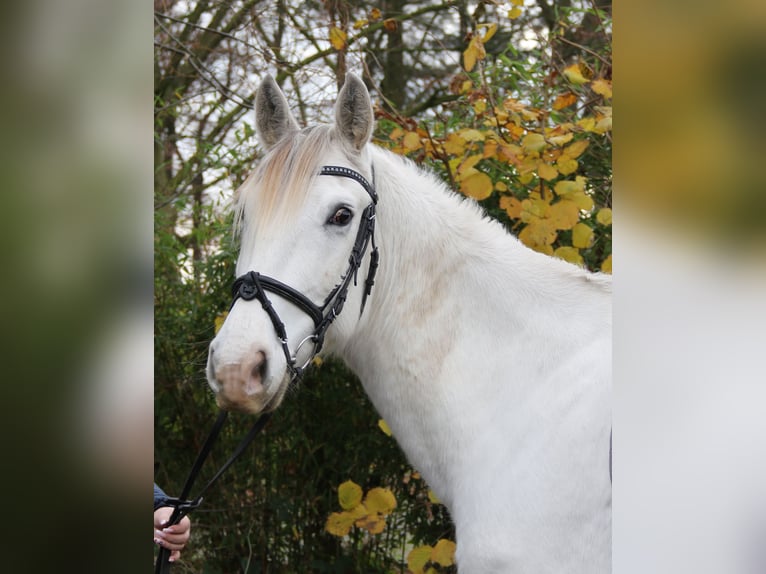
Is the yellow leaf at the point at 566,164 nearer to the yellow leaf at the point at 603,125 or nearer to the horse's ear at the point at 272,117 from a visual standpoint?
the yellow leaf at the point at 603,125

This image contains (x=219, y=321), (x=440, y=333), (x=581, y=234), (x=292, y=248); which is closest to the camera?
(x=292, y=248)

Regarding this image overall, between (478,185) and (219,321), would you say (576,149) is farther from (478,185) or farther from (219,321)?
(219,321)

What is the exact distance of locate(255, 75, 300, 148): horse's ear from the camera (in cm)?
201

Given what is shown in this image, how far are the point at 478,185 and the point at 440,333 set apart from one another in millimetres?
834

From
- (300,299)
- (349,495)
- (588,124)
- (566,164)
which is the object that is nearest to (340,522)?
(349,495)

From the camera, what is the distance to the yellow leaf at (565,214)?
8.25 feet

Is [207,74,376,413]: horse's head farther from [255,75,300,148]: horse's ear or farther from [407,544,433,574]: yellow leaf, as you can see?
[407,544,433,574]: yellow leaf

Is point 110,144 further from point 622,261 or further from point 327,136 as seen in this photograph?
→ point 327,136

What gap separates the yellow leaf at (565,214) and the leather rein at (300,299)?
887 mm

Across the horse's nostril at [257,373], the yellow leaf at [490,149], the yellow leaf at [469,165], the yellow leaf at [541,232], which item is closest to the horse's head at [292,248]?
the horse's nostril at [257,373]

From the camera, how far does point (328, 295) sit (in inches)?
71.6

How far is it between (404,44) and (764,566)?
5.81 meters

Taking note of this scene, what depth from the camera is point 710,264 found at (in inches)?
20.1

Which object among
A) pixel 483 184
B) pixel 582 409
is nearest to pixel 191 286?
pixel 483 184
